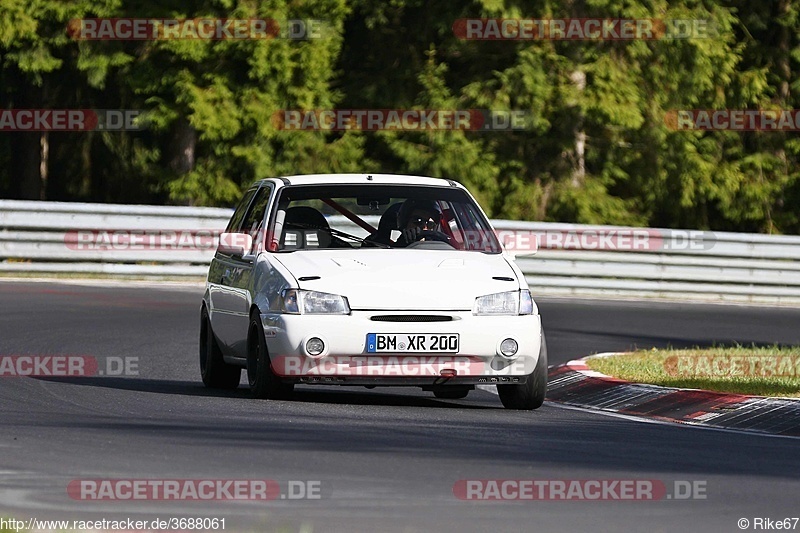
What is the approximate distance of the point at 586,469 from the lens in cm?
820

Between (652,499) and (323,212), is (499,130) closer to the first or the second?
(323,212)

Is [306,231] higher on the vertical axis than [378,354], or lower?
higher

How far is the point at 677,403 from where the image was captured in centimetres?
1208

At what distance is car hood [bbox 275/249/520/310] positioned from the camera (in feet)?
35.0

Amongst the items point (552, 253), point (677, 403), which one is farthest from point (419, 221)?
point (552, 253)

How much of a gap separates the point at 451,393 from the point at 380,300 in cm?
232
